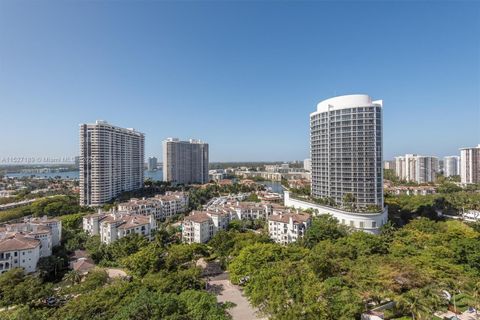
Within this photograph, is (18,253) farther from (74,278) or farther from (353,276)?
(353,276)

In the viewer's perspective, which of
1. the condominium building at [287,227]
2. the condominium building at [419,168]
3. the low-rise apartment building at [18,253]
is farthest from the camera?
the condominium building at [419,168]

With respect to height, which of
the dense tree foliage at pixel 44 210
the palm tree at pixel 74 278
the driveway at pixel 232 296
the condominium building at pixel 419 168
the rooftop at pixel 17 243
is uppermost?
the condominium building at pixel 419 168

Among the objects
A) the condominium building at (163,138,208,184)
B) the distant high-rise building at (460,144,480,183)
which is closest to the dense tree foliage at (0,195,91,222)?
the condominium building at (163,138,208,184)

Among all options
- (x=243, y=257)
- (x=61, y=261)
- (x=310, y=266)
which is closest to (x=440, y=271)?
(x=310, y=266)

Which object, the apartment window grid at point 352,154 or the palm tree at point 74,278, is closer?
the palm tree at point 74,278

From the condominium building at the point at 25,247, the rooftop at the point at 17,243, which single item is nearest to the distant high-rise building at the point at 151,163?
the condominium building at the point at 25,247

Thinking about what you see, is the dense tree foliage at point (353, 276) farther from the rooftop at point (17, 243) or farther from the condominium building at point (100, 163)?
the condominium building at point (100, 163)

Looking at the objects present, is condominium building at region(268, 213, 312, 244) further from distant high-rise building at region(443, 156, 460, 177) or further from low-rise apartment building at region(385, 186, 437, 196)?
distant high-rise building at region(443, 156, 460, 177)
